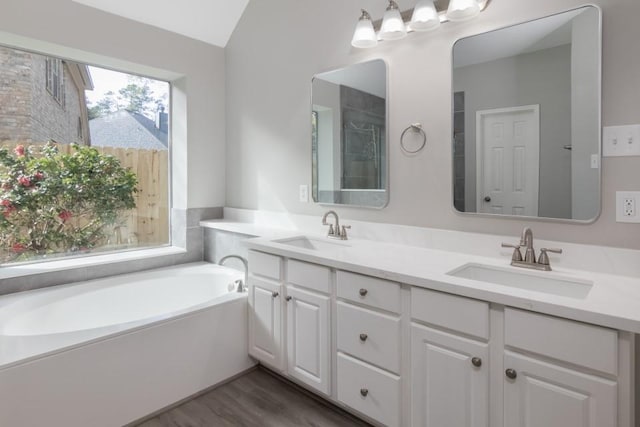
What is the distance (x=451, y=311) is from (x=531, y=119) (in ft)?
3.12

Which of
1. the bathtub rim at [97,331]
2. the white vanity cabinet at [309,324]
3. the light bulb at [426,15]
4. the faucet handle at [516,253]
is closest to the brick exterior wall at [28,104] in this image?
the bathtub rim at [97,331]

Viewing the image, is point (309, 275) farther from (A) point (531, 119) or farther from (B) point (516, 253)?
(A) point (531, 119)

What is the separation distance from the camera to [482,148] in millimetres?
1868

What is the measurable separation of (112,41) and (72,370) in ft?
7.15

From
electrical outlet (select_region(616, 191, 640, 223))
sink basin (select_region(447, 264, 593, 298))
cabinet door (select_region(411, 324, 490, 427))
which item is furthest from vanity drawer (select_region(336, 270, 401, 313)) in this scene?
electrical outlet (select_region(616, 191, 640, 223))

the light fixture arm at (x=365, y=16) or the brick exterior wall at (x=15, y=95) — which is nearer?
the light fixture arm at (x=365, y=16)

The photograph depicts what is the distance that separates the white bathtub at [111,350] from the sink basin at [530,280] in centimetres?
139

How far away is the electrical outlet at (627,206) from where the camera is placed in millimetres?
1491

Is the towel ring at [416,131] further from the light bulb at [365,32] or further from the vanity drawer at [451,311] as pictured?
the vanity drawer at [451,311]

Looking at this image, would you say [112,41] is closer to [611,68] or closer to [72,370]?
[72,370]

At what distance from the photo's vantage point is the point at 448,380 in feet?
4.77

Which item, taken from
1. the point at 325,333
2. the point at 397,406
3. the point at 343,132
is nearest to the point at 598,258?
the point at 397,406

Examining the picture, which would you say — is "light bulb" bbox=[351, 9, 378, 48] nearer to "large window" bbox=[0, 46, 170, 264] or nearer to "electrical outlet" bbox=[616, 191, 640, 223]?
"electrical outlet" bbox=[616, 191, 640, 223]

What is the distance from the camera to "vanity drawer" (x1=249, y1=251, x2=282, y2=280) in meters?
2.17
